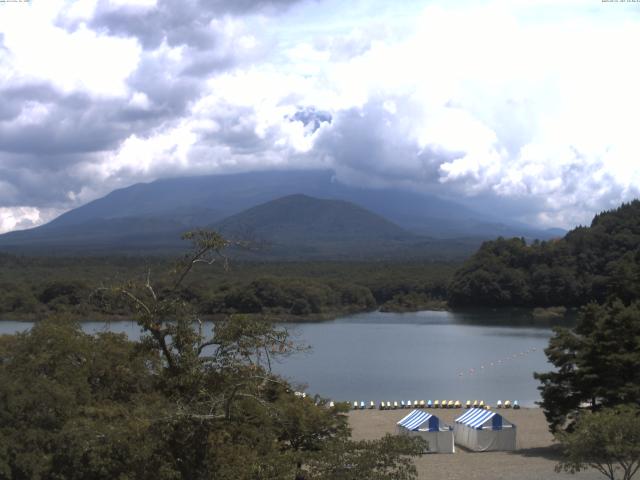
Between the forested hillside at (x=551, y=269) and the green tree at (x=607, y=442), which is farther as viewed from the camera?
the forested hillside at (x=551, y=269)

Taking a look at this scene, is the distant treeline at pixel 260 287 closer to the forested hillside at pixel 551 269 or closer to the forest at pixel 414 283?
the forest at pixel 414 283

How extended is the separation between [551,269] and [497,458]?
5798 cm

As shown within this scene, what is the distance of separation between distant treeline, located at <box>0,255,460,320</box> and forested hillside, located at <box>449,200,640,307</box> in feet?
13.0

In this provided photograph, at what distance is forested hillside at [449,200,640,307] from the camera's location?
249 ft

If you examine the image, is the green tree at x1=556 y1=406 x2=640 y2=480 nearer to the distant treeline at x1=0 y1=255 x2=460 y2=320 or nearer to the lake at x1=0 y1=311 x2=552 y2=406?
the lake at x1=0 y1=311 x2=552 y2=406

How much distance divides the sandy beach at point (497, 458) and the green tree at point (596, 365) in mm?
1094

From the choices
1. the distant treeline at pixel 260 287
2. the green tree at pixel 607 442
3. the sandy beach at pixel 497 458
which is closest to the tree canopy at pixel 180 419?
the green tree at pixel 607 442

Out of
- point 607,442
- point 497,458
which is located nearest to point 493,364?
point 497,458

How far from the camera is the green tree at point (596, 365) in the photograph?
2045 centimetres

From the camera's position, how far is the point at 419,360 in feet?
146

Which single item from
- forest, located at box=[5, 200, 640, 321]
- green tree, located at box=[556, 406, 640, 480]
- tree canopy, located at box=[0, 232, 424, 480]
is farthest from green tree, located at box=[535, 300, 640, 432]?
forest, located at box=[5, 200, 640, 321]

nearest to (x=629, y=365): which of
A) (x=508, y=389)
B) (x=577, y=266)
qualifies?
(x=508, y=389)

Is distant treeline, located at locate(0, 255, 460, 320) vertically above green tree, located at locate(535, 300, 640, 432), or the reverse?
distant treeline, located at locate(0, 255, 460, 320)

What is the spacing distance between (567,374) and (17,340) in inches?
490
